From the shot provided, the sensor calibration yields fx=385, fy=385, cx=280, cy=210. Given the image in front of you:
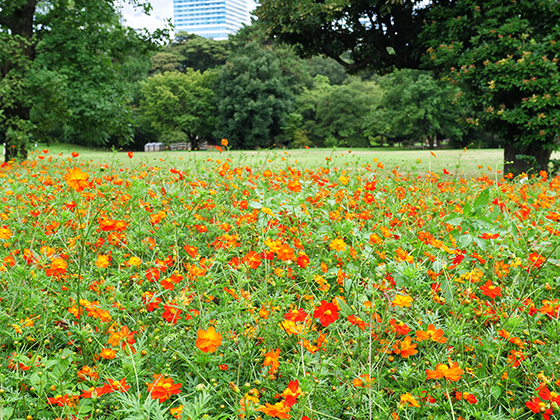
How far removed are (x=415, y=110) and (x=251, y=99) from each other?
1369 cm

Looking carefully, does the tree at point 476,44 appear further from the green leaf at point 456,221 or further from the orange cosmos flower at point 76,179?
the orange cosmos flower at point 76,179

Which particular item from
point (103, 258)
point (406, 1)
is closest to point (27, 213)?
point (103, 258)

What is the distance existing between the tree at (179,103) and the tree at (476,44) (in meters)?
27.0

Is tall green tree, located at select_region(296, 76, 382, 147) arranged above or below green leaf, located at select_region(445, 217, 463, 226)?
above

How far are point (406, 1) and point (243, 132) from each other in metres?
25.9

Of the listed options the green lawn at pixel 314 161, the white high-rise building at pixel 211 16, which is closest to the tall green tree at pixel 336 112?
the green lawn at pixel 314 161

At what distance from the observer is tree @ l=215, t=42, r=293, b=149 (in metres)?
32.3

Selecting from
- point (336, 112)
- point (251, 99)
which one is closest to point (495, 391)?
point (251, 99)

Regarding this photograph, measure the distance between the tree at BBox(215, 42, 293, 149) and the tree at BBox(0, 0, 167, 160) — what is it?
22.6 m

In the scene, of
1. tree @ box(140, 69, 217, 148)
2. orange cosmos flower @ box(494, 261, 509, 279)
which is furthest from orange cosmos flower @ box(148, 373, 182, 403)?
tree @ box(140, 69, 217, 148)

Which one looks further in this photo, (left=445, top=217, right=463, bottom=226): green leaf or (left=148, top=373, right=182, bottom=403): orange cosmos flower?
(left=445, top=217, right=463, bottom=226): green leaf

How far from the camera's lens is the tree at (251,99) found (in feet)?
106

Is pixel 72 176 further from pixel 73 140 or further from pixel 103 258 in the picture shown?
pixel 73 140

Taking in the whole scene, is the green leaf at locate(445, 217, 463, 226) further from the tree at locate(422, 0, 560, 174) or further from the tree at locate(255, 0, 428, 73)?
the tree at locate(255, 0, 428, 73)
